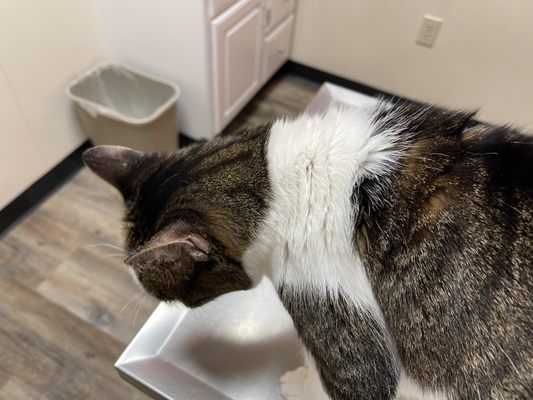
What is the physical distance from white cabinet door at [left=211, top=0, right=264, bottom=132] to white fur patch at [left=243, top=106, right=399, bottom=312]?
0.86 m

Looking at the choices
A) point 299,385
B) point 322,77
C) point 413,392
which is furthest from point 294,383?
point 322,77

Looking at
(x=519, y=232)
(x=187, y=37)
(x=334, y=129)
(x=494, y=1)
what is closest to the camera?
(x=519, y=232)

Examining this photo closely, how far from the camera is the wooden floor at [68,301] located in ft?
3.85

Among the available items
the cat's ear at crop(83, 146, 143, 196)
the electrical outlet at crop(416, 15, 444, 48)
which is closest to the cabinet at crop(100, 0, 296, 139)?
the electrical outlet at crop(416, 15, 444, 48)

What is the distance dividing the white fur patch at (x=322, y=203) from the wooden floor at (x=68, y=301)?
548 millimetres

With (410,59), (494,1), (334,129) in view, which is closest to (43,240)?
(334,129)

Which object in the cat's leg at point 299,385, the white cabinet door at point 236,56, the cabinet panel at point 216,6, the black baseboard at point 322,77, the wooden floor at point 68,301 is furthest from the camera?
the black baseboard at point 322,77

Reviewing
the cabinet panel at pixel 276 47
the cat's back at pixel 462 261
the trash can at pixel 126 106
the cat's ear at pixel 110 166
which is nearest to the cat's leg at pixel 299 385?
the cat's back at pixel 462 261

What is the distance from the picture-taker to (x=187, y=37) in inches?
53.8

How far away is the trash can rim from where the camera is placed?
141cm

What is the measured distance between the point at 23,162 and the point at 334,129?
4.01 feet

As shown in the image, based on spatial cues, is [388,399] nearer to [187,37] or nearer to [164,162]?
[164,162]

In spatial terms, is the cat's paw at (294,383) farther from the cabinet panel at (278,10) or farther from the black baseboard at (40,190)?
the cabinet panel at (278,10)

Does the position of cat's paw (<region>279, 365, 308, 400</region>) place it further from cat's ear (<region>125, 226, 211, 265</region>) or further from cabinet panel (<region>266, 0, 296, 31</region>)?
cabinet panel (<region>266, 0, 296, 31</region>)
